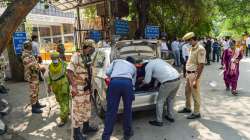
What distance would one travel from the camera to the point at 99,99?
7418 mm

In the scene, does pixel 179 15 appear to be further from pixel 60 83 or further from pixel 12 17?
pixel 12 17

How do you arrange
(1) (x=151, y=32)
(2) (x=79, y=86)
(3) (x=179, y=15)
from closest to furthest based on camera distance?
(2) (x=79, y=86) < (1) (x=151, y=32) < (3) (x=179, y=15)

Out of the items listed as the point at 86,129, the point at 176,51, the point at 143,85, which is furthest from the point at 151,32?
the point at 86,129

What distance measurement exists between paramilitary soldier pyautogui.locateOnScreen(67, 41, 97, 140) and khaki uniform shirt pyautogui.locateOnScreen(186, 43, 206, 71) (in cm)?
228

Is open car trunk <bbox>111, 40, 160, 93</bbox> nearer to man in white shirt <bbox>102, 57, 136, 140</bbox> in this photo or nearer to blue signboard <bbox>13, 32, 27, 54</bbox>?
man in white shirt <bbox>102, 57, 136, 140</bbox>

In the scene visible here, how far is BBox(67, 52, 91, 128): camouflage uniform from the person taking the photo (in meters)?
6.07

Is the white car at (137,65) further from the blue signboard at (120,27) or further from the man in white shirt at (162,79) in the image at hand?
the blue signboard at (120,27)

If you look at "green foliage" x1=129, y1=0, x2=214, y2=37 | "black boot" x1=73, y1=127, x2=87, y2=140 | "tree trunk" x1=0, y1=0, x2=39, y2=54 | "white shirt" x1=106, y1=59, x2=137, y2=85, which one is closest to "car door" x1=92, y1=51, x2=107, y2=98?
"white shirt" x1=106, y1=59, x2=137, y2=85

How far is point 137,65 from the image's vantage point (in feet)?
23.3

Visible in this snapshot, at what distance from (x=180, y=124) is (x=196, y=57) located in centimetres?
148

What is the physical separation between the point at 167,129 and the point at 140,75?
1339 mm

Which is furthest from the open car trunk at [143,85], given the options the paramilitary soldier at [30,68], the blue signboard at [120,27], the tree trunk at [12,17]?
the blue signboard at [120,27]

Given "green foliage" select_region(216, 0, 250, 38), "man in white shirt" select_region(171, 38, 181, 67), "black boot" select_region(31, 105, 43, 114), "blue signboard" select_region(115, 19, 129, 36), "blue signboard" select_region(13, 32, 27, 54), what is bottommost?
"black boot" select_region(31, 105, 43, 114)

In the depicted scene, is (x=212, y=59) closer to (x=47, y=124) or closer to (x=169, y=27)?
(x=169, y=27)
